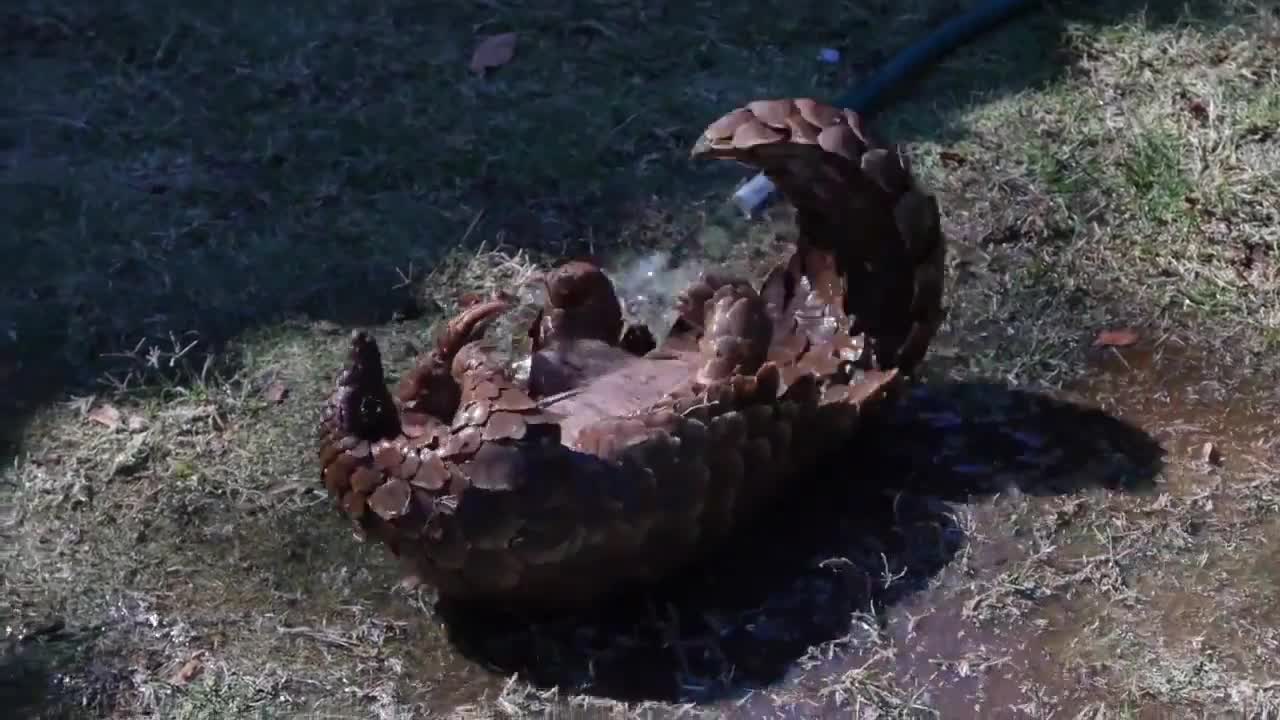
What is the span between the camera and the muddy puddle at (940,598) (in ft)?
9.09

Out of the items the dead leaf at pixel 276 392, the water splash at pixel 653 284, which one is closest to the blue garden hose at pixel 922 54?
the water splash at pixel 653 284

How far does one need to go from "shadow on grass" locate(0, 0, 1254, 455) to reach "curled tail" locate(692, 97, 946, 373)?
930 millimetres

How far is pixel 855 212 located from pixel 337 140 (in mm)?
1978

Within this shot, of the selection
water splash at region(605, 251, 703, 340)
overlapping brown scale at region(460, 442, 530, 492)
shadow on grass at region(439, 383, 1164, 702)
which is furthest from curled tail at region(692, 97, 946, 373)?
overlapping brown scale at region(460, 442, 530, 492)

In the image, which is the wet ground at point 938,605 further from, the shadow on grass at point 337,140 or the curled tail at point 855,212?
the shadow on grass at point 337,140

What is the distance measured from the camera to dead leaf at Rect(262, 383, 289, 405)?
139 inches

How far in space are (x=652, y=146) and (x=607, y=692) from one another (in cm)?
214

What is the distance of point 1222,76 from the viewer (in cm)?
461

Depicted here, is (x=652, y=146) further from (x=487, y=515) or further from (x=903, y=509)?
(x=487, y=515)

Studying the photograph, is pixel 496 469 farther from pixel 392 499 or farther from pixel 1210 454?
pixel 1210 454

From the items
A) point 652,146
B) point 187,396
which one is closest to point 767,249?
point 652,146

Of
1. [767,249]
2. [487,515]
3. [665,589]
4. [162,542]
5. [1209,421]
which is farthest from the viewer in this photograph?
[767,249]

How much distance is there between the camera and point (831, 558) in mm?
3018

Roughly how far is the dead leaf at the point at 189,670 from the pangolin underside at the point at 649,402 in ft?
1.61
